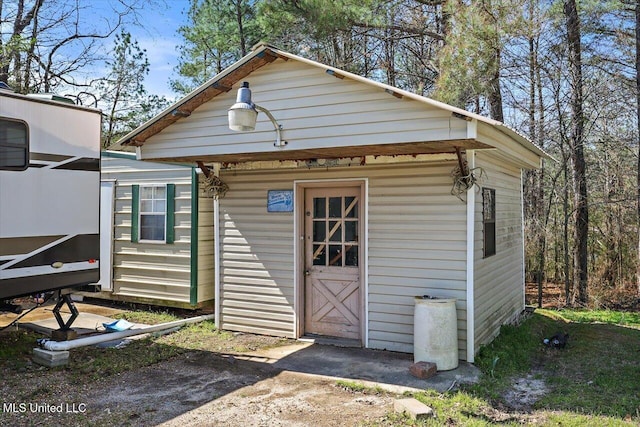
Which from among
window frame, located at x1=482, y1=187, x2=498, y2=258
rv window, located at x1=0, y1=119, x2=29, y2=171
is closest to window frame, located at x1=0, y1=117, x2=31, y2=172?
rv window, located at x1=0, y1=119, x2=29, y2=171

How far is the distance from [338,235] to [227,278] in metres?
1.71

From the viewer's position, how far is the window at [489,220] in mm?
5715

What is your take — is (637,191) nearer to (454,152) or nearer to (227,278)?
(454,152)

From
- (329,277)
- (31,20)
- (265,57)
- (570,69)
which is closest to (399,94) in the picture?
(265,57)

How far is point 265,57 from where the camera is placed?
5242 millimetres

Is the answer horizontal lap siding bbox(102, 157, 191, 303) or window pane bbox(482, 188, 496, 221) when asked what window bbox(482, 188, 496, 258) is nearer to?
window pane bbox(482, 188, 496, 221)

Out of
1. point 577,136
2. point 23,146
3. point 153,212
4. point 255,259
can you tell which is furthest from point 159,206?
point 577,136

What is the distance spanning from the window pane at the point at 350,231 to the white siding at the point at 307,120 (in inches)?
54.9

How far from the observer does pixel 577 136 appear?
991 centimetres

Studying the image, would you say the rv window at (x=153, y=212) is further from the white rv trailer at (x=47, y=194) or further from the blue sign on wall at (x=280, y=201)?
the blue sign on wall at (x=280, y=201)

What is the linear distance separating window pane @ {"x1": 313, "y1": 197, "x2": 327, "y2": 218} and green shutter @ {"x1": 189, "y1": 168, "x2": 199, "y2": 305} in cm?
231

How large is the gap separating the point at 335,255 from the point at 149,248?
11.8 feet

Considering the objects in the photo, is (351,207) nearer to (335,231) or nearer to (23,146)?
(335,231)

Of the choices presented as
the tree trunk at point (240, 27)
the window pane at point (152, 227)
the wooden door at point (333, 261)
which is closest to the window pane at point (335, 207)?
the wooden door at point (333, 261)
